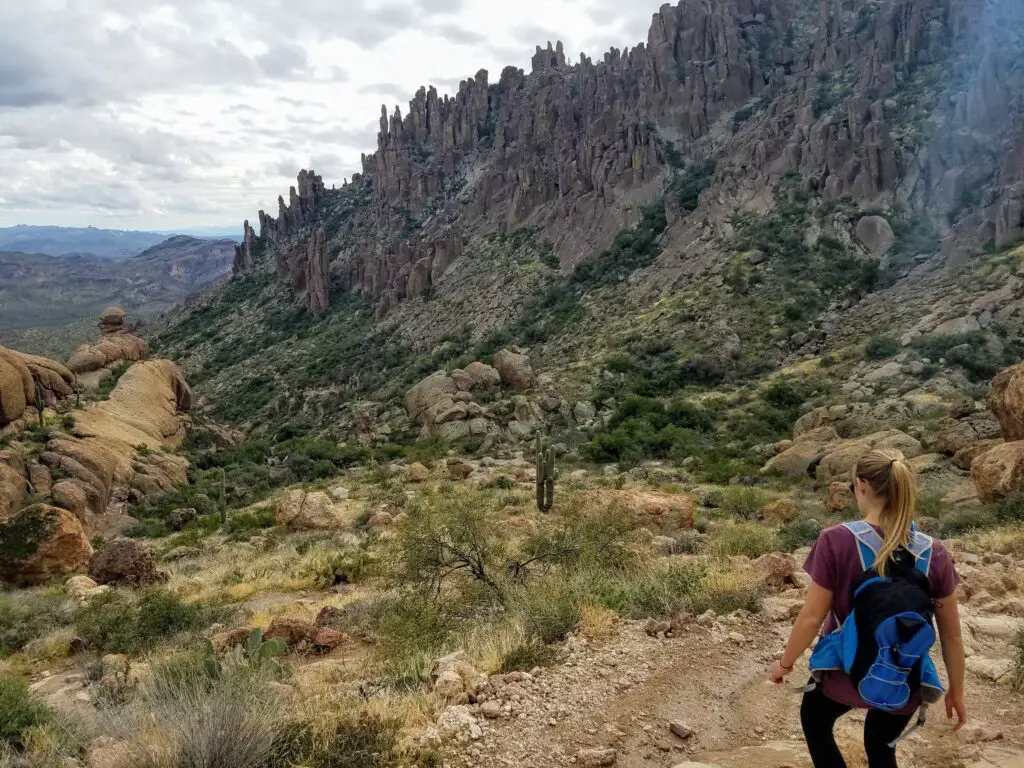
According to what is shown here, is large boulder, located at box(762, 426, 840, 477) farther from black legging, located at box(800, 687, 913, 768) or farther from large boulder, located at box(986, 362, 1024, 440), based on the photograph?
black legging, located at box(800, 687, 913, 768)

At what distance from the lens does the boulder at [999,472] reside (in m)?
11.0

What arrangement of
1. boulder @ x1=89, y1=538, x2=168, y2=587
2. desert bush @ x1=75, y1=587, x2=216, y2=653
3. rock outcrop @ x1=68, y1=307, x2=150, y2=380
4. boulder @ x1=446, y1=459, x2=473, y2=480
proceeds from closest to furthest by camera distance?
desert bush @ x1=75, y1=587, x2=216, y2=653 < boulder @ x1=89, y1=538, x2=168, y2=587 < boulder @ x1=446, y1=459, x2=473, y2=480 < rock outcrop @ x1=68, y1=307, x2=150, y2=380

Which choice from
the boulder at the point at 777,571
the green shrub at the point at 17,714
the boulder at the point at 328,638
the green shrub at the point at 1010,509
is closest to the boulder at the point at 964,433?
the green shrub at the point at 1010,509

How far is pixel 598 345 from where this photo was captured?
117 ft

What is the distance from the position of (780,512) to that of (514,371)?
18523mm

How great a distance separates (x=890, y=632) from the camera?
2.81 metres

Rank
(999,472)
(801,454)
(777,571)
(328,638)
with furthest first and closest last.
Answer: (801,454)
(999,472)
(328,638)
(777,571)

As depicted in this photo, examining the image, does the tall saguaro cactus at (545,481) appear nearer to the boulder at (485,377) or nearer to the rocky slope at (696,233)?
the rocky slope at (696,233)

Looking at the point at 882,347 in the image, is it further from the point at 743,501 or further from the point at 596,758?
the point at 596,758

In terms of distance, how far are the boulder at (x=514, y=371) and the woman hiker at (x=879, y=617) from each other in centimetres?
2753

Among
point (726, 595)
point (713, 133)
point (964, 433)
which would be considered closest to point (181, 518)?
point (726, 595)

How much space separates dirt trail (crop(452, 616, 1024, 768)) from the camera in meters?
4.15

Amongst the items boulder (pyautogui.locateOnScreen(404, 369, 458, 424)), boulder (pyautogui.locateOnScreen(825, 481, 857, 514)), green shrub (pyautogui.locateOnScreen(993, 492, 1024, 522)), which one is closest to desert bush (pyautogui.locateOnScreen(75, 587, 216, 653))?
boulder (pyautogui.locateOnScreen(825, 481, 857, 514))

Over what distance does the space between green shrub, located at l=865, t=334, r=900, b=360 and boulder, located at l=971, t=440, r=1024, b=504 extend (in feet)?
48.5
